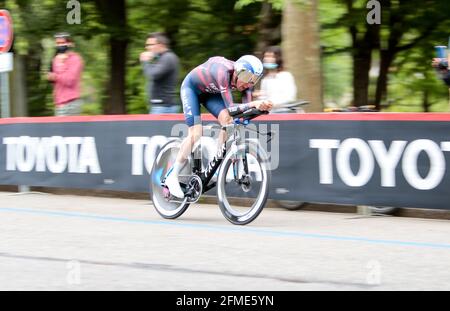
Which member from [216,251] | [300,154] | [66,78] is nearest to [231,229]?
[216,251]

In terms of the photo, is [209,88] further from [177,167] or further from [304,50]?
[304,50]

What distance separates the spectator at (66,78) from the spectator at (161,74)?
5.23 feet

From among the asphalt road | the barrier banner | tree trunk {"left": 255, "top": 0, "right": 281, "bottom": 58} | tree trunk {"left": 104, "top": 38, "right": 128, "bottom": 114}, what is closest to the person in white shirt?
the barrier banner

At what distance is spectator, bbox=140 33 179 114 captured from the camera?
1345 cm

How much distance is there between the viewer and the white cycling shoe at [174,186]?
1054cm

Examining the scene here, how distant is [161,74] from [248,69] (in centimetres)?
401

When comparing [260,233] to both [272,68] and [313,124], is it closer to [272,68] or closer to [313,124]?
[313,124]

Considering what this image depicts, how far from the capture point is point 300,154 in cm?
1150

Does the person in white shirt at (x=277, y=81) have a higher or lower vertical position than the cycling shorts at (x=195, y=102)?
higher

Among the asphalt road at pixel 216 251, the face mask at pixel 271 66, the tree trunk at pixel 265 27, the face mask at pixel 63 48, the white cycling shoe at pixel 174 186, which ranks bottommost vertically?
the asphalt road at pixel 216 251

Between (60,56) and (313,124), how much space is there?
528 cm

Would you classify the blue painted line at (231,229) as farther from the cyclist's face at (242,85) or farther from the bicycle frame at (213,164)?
the cyclist's face at (242,85)

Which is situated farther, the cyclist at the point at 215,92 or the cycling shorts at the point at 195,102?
the cycling shorts at the point at 195,102

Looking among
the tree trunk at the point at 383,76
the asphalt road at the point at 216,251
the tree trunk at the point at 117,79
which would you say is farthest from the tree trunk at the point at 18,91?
the tree trunk at the point at 383,76
